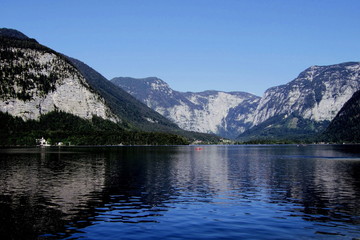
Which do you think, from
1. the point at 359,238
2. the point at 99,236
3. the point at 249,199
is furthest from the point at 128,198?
the point at 359,238

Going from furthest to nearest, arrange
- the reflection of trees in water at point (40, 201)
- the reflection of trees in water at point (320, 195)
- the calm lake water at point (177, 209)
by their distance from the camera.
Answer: the reflection of trees in water at point (320, 195), the reflection of trees in water at point (40, 201), the calm lake water at point (177, 209)

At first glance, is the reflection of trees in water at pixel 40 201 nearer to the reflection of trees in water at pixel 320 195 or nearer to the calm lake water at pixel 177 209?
the calm lake water at pixel 177 209

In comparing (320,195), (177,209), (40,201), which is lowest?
(320,195)

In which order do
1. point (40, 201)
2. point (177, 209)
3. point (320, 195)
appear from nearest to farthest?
point (177, 209) < point (40, 201) < point (320, 195)

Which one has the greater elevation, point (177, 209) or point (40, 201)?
point (40, 201)

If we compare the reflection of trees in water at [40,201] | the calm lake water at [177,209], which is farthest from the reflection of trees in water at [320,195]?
the reflection of trees in water at [40,201]

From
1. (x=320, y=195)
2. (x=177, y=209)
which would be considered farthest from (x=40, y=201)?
(x=320, y=195)

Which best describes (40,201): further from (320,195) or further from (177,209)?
(320,195)

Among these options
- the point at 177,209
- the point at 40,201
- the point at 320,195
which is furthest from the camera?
the point at 320,195

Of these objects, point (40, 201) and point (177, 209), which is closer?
point (177, 209)

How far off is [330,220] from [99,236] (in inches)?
1028

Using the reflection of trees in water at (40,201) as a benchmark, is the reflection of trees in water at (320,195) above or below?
below

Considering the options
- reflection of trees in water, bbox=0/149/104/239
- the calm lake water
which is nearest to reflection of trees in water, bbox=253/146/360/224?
the calm lake water

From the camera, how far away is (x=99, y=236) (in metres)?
36.6
